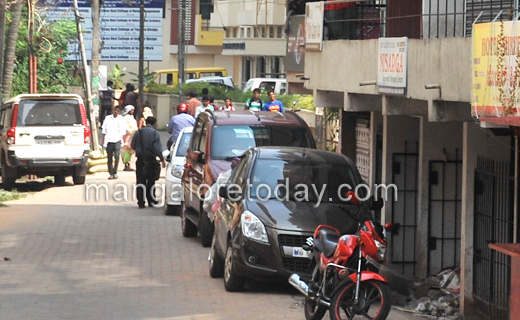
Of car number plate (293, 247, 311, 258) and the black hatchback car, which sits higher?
the black hatchback car

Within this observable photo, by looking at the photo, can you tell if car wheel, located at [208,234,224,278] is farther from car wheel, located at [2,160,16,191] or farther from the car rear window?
car wheel, located at [2,160,16,191]

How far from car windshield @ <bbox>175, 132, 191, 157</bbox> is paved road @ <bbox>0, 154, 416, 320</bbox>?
119 cm

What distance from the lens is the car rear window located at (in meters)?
21.2

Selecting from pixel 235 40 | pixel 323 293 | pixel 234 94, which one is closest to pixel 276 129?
pixel 323 293

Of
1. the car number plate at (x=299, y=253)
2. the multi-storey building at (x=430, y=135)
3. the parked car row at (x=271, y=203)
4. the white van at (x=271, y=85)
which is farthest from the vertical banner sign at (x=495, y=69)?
the white van at (x=271, y=85)

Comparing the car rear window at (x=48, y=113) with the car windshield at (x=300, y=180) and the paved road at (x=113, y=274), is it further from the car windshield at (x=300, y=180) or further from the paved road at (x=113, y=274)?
the car windshield at (x=300, y=180)

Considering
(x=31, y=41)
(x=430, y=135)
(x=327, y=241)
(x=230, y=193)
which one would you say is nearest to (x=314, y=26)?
(x=430, y=135)

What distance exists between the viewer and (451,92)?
9070mm

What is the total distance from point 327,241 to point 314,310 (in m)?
0.65

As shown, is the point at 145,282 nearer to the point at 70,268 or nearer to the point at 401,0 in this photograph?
the point at 70,268

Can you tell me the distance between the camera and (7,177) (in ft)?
72.0

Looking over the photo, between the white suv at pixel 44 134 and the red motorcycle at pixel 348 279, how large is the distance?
1323 cm

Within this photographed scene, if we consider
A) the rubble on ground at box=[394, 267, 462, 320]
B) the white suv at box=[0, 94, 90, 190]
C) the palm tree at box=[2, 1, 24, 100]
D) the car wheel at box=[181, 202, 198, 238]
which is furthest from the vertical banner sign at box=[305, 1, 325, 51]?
the palm tree at box=[2, 1, 24, 100]

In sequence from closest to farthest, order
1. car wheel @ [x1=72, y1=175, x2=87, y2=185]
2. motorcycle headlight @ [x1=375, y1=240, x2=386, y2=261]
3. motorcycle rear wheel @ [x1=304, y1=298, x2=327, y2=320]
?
motorcycle headlight @ [x1=375, y1=240, x2=386, y2=261] → motorcycle rear wheel @ [x1=304, y1=298, x2=327, y2=320] → car wheel @ [x1=72, y1=175, x2=87, y2=185]
